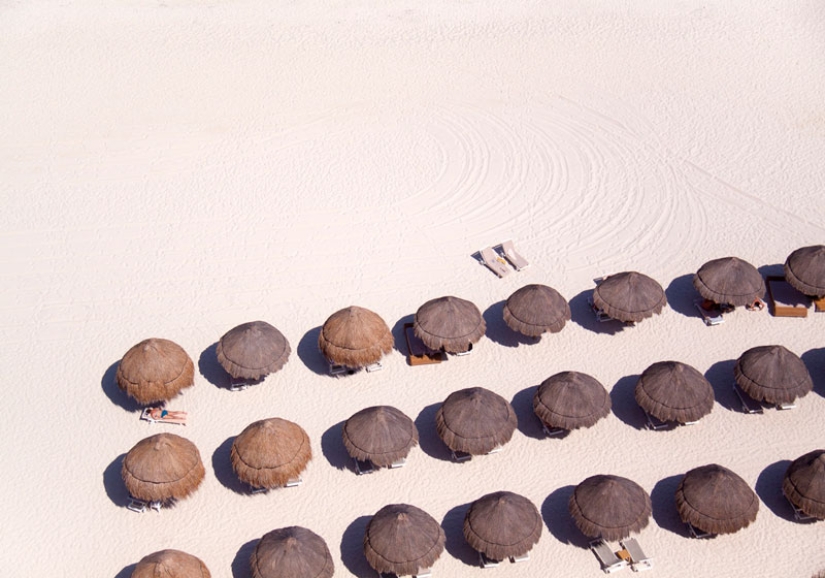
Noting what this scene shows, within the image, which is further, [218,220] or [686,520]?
[218,220]

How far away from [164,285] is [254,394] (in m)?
4.40

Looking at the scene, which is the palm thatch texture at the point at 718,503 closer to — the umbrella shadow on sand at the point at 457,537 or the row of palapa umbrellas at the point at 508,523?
the row of palapa umbrellas at the point at 508,523

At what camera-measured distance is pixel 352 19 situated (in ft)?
101

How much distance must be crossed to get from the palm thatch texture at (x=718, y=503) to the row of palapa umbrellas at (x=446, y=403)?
22mm

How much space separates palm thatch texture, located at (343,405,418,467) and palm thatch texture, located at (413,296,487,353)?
245cm

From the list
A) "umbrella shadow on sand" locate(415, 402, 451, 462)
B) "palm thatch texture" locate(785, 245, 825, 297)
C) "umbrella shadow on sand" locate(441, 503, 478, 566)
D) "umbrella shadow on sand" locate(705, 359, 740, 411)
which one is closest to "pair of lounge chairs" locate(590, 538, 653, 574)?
"umbrella shadow on sand" locate(441, 503, 478, 566)

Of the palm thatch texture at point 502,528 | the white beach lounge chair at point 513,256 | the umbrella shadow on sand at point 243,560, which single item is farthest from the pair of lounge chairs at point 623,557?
the white beach lounge chair at point 513,256

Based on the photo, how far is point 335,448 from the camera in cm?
1753

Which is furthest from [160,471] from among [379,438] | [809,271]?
[809,271]

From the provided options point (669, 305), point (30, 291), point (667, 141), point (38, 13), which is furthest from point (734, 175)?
point (38, 13)

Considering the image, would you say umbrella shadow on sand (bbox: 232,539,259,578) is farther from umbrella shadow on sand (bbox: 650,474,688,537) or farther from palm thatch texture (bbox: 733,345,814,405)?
palm thatch texture (bbox: 733,345,814,405)

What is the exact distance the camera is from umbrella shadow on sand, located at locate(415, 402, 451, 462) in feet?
57.3

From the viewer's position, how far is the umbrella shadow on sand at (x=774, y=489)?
16375 mm

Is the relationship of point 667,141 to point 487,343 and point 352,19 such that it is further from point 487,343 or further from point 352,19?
point 352,19
